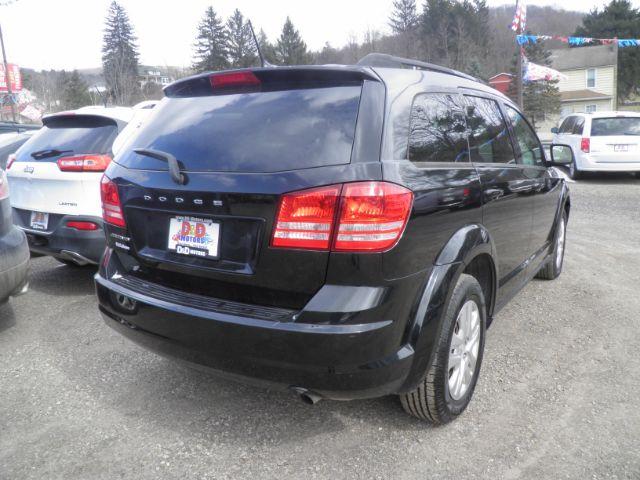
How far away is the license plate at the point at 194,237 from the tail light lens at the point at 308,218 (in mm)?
344

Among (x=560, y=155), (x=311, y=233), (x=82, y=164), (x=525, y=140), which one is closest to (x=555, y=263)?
(x=560, y=155)

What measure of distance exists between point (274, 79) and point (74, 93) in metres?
47.4

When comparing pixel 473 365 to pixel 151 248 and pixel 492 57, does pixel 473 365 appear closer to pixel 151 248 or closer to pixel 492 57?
pixel 151 248

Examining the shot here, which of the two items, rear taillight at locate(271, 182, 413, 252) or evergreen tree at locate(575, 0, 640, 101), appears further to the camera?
evergreen tree at locate(575, 0, 640, 101)

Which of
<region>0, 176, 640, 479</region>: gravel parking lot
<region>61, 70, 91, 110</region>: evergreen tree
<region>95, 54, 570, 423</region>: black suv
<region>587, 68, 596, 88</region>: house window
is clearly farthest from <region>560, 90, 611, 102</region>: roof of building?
<region>95, 54, 570, 423</region>: black suv

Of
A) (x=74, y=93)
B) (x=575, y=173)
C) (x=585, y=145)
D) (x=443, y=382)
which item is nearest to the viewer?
(x=443, y=382)

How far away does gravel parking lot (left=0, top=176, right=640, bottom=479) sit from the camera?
94.7 inches

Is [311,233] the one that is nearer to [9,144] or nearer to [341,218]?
[341,218]

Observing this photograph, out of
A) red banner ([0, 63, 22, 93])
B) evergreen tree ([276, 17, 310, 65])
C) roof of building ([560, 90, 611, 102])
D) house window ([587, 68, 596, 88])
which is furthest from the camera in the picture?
evergreen tree ([276, 17, 310, 65])

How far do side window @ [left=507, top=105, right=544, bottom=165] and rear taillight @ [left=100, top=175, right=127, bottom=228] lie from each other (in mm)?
2687

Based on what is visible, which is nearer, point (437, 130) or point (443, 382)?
point (443, 382)

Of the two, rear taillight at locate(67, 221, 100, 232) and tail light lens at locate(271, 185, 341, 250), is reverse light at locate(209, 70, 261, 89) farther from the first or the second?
rear taillight at locate(67, 221, 100, 232)

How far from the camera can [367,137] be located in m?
2.15

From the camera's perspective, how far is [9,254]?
3.74 metres
